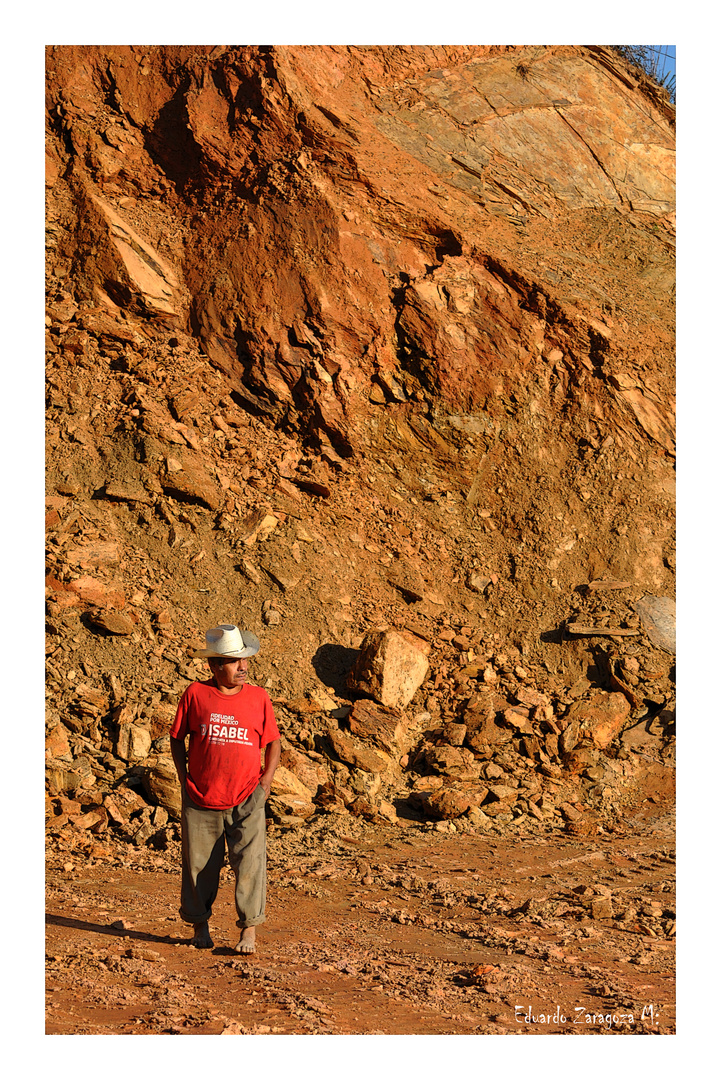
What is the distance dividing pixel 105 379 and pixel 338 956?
736 cm

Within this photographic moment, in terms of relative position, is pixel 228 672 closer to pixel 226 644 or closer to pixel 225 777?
pixel 226 644

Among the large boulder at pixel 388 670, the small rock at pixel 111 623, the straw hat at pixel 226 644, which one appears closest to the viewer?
the straw hat at pixel 226 644

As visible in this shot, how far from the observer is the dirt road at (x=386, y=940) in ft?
12.1

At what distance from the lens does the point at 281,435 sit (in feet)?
33.7

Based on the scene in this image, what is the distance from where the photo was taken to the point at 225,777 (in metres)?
4.12

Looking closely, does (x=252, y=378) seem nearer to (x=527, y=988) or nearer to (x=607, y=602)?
(x=607, y=602)

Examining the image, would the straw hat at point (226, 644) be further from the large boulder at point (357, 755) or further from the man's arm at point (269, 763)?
the large boulder at point (357, 755)

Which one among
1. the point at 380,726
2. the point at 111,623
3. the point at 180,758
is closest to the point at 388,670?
the point at 380,726

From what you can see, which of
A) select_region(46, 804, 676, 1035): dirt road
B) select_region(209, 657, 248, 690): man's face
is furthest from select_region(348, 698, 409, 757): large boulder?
select_region(209, 657, 248, 690): man's face

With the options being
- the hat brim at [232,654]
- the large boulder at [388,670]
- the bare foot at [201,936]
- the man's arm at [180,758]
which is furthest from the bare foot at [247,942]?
the large boulder at [388,670]

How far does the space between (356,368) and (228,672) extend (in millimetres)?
6844

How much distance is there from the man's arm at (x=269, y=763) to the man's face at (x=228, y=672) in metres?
0.34

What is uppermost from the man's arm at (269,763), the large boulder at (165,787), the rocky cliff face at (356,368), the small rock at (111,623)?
the rocky cliff face at (356,368)

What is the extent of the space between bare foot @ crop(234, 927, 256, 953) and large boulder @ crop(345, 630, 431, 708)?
3.79 m
